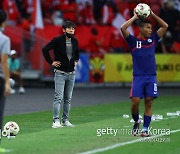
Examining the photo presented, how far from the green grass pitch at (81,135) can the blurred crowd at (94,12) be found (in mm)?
13572

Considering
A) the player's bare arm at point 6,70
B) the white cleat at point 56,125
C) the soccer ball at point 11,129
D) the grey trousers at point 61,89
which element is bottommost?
the white cleat at point 56,125

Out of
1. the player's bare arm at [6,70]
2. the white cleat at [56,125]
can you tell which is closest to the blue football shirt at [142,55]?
the white cleat at [56,125]

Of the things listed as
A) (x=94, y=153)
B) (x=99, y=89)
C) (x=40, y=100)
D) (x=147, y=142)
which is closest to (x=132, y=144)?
(x=147, y=142)

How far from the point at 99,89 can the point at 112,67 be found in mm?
1256

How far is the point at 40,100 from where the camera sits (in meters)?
26.3

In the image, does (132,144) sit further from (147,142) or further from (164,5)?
(164,5)

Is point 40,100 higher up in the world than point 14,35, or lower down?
lower down

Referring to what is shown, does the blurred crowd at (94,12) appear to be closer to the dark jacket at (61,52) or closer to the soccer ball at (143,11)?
the dark jacket at (61,52)

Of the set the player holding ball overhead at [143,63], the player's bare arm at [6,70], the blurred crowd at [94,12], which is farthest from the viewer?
the blurred crowd at [94,12]

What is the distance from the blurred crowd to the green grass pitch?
44.5ft

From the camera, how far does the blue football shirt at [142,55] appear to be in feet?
46.8

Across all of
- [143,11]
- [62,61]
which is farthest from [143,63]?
[62,61]

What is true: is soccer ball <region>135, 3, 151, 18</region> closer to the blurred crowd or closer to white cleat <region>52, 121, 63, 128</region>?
white cleat <region>52, 121, 63, 128</region>

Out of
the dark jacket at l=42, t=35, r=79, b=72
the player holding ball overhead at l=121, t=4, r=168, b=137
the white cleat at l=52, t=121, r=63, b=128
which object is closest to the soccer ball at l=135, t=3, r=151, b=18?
the player holding ball overhead at l=121, t=4, r=168, b=137
